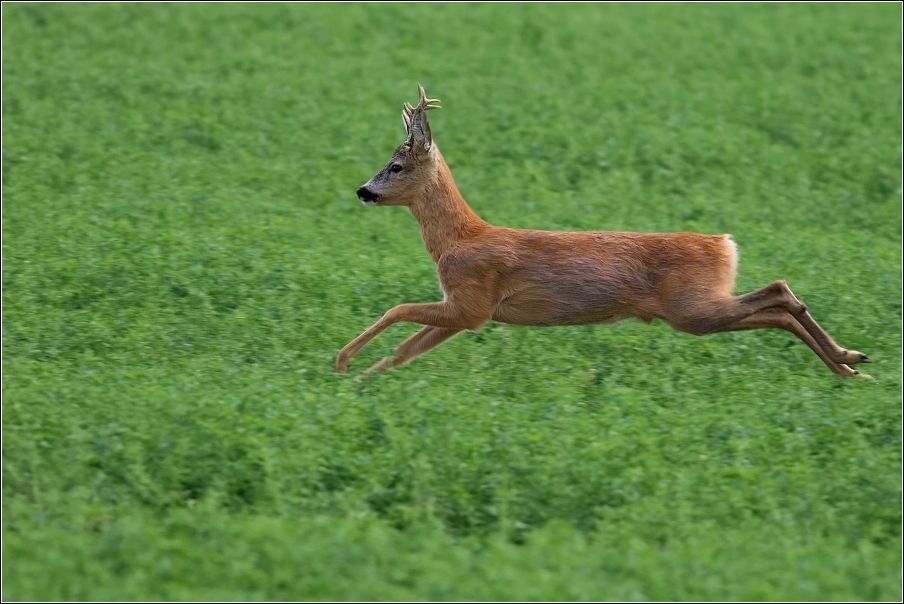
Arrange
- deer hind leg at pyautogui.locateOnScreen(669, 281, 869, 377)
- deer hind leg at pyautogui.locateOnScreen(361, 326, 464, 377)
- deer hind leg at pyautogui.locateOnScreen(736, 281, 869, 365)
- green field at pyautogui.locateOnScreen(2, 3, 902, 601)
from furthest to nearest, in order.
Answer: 1. deer hind leg at pyautogui.locateOnScreen(361, 326, 464, 377)
2. deer hind leg at pyautogui.locateOnScreen(736, 281, 869, 365)
3. deer hind leg at pyautogui.locateOnScreen(669, 281, 869, 377)
4. green field at pyautogui.locateOnScreen(2, 3, 902, 601)

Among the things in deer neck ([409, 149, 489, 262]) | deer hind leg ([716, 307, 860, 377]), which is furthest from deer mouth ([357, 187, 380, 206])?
deer hind leg ([716, 307, 860, 377])

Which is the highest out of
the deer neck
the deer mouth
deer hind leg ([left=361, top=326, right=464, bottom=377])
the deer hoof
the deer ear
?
the deer ear

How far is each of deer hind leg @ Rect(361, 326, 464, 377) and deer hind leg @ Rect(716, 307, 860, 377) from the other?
69.2 inches

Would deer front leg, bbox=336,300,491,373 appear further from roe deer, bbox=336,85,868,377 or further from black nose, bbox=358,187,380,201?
black nose, bbox=358,187,380,201

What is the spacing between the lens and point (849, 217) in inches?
540

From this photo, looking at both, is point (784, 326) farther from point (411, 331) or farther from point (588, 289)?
point (411, 331)

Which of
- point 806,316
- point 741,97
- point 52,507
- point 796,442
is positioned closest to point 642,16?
point 741,97

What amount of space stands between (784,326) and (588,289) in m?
1.29

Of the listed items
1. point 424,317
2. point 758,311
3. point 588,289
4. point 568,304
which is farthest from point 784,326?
point 424,317

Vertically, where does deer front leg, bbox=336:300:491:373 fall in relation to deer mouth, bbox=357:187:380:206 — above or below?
below

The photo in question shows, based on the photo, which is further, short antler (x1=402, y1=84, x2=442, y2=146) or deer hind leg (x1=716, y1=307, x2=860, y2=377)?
short antler (x1=402, y1=84, x2=442, y2=146)

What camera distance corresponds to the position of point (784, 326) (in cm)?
867

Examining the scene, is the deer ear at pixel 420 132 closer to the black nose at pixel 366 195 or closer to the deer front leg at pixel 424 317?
the black nose at pixel 366 195

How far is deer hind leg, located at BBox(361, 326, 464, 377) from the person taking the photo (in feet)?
28.9
